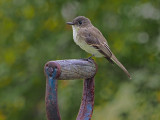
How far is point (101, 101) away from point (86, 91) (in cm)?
278

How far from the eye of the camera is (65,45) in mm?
6062

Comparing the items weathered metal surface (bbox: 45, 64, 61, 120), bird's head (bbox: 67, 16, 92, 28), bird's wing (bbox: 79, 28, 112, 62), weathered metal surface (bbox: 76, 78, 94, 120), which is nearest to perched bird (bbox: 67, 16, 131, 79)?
bird's wing (bbox: 79, 28, 112, 62)

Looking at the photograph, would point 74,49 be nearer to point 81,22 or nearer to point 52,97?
point 81,22

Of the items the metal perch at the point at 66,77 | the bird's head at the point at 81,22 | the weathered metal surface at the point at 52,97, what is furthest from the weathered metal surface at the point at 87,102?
the bird's head at the point at 81,22

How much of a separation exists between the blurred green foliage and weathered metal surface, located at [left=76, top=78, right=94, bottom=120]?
2.28m

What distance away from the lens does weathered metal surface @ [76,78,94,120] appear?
10.4 ft

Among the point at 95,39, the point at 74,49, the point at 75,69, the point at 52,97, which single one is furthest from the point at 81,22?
the point at 52,97

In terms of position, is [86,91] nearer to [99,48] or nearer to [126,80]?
[99,48]

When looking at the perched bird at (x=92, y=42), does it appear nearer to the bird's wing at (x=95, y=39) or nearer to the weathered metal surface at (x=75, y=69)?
the bird's wing at (x=95, y=39)

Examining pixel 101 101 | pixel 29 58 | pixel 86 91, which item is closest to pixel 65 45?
pixel 29 58

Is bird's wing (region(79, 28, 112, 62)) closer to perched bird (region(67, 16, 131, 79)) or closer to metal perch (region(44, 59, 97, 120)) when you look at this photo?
perched bird (region(67, 16, 131, 79))

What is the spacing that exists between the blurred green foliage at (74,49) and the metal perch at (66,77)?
2.30 metres

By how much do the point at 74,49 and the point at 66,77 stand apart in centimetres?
317

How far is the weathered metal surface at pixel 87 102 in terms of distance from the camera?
3178 millimetres
